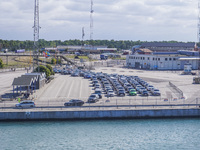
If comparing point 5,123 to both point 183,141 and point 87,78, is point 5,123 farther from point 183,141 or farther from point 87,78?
point 87,78

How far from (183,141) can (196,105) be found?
7.68m

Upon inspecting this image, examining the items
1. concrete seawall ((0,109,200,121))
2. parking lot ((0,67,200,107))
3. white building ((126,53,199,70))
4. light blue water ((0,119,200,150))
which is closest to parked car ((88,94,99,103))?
parking lot ((0,67,200,107))

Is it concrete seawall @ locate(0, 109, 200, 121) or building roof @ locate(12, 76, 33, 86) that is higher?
building roof @ locate(12, 76, 33, 86)

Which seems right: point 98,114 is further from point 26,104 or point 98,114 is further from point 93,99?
point 26,104

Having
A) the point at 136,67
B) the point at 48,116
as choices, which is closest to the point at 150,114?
the point at 48,116

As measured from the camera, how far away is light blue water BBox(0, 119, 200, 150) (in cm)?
2358

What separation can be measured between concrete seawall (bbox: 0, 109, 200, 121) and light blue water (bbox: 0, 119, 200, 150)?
467 mm

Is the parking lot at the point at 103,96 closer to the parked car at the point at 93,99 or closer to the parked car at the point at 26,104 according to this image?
the parked car at the point at 93,99

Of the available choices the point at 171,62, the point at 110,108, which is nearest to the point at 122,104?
the point at 110,108

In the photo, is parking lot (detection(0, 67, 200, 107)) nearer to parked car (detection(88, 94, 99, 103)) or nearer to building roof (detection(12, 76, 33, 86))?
parked car (detection(88, 94, 99, 103))

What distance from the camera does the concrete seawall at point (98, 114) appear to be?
94.7 feet

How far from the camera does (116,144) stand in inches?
944

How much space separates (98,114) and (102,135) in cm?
355

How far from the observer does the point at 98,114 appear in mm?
29344
